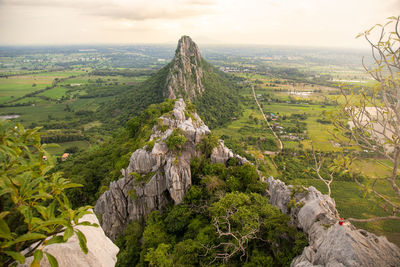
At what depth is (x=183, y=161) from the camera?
1218 inches

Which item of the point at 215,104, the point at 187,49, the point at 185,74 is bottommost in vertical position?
the point at 215,104

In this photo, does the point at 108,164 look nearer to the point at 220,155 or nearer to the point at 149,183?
the point at 149,183

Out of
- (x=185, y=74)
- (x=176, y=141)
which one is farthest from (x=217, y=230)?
(x=185, y=74)

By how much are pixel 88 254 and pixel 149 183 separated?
24.8m

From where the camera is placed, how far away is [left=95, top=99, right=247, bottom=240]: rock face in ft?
97.5

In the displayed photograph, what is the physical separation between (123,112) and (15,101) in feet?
322

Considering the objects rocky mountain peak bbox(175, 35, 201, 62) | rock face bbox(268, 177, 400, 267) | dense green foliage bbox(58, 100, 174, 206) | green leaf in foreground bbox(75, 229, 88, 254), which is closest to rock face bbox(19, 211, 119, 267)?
green leaf in foreground bbox(75, 229, 88, 254)

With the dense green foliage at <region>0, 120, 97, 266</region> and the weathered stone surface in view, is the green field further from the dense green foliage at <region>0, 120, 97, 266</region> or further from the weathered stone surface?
the dense green foliage at <region>0, 120, 97, 266</region>

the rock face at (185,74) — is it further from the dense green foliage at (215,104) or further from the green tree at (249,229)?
the green tree at (249,229)

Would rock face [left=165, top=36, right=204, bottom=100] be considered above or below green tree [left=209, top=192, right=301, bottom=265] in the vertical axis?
above

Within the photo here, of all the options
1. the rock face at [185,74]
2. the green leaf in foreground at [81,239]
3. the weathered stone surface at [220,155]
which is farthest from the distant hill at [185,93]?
the green leaf in foreground at [81,239]

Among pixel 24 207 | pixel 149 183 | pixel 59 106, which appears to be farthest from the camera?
pixel 59 106

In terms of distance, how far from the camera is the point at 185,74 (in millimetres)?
115312

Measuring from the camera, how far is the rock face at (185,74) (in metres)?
107
